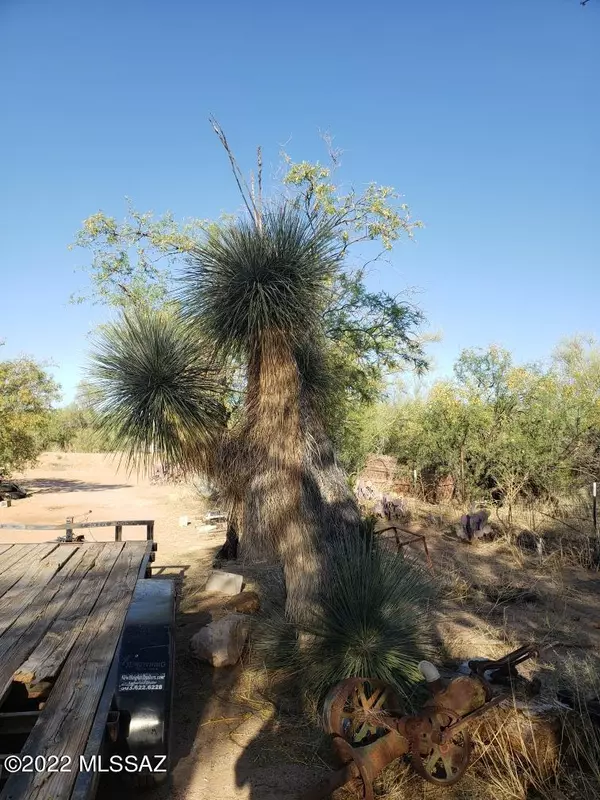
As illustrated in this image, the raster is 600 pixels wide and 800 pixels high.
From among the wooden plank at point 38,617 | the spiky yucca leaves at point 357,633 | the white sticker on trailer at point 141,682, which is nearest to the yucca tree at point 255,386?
the spiky yucca leaves at point 357,633

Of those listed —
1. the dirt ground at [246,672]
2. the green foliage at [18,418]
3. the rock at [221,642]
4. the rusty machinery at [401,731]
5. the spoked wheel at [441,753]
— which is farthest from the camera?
the green foliage at [18,418]

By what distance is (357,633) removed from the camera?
4.11 m

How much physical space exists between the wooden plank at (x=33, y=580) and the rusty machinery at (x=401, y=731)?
1.94 metres

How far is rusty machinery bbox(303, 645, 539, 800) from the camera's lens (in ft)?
9.50

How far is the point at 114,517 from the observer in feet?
53.1

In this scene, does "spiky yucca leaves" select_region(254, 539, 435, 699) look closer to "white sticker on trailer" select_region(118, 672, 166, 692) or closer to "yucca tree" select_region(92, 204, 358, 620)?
"yucca tree" select_region(92, 204, 358, 620)

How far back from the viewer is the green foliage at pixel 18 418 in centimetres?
1792

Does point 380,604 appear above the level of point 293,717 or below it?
above

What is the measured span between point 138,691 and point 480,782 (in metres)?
1.91

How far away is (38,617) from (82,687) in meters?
1.01

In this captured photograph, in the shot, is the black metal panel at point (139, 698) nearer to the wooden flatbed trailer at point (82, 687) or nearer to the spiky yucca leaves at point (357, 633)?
the wooden flatbed trailer at point (82, 687)

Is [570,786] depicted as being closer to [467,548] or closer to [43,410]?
[467,548]

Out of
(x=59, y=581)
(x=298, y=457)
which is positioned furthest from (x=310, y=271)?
(x=59, y=581)

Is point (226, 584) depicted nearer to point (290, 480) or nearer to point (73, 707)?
point (290, 480)
